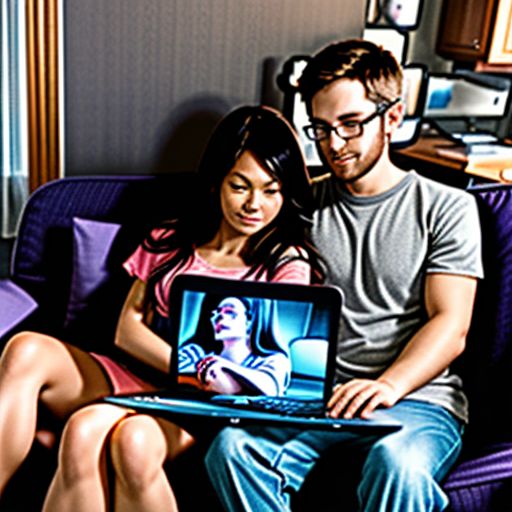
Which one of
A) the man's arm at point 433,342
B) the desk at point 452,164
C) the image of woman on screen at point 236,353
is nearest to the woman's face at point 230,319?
the image of woman on screen at point 236,353

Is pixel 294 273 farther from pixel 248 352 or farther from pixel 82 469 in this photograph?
pixel 82 469

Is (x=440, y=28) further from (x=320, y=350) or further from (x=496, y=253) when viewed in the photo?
(x=320, y=350)

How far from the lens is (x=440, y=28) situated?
2.91m

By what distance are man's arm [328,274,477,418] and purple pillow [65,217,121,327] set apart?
0.64 meters

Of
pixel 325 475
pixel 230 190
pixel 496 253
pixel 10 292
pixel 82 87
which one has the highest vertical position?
pixel 82 87

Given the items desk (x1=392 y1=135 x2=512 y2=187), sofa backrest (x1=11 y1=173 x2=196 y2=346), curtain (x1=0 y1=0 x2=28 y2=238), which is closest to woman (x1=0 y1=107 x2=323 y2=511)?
sofa backrest (x1=11 y1=173 x2=196 y2=346)

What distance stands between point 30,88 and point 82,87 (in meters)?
0.13

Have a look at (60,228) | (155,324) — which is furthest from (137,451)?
(60,228)

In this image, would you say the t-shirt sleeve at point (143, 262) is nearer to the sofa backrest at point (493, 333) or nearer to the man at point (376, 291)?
the man at point (376, 291)

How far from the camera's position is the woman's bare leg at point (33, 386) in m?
1.41

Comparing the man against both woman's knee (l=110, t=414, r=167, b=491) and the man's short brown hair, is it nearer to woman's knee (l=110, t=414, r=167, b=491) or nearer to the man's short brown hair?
the man's short brown hair

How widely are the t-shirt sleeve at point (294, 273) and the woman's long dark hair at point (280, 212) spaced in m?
0.01

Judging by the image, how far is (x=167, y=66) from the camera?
2.02m

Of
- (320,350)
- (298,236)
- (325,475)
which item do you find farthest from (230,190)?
(325,475)
